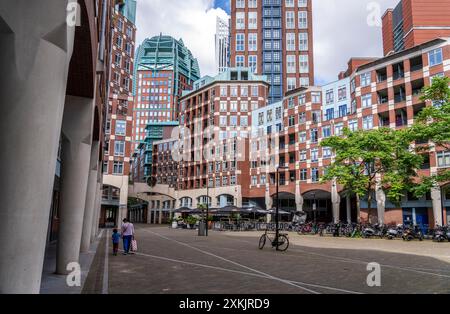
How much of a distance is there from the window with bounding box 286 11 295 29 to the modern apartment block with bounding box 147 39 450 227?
2467 centimetres

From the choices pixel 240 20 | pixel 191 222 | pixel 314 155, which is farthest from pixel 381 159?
pixel 240 20

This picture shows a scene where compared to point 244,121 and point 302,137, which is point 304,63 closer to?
point 244,121

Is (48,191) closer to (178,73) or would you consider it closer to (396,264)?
(396,264)

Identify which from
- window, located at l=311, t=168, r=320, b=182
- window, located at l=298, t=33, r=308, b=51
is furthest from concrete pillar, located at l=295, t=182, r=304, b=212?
window, located at l=298, t=33, r=308, b=51

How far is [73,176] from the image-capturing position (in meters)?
11.7

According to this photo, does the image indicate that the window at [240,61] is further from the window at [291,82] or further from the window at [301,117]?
the window at [301,117]

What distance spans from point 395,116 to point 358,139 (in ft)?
47.6

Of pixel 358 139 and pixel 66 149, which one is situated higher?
pixel 358 139

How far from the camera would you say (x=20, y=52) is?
507 cm

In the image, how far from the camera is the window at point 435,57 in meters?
42.0

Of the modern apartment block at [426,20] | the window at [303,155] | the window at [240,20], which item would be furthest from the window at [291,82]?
the window at [303,155]
